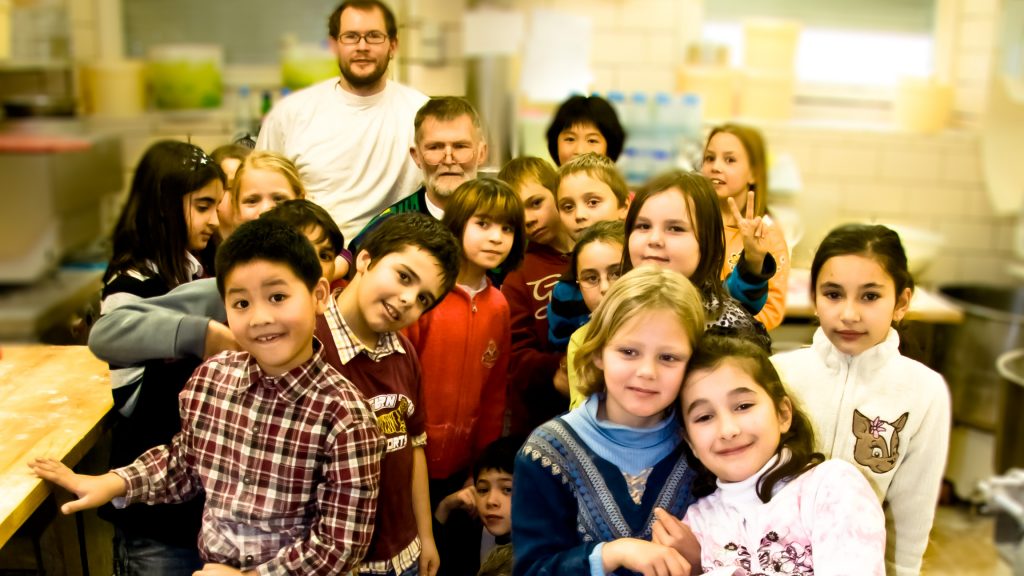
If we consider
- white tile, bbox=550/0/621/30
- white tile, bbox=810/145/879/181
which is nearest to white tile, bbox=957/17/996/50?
white tile, bbox=810/145/879/181

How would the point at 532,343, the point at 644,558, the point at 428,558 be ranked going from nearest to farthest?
1. the point at 644,558
2. the point at 428,558
3. the point at 532,343

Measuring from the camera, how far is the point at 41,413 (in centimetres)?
173

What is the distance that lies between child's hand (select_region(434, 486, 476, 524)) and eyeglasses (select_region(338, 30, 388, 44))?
3.68 ft

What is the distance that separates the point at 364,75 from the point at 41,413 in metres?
1.09

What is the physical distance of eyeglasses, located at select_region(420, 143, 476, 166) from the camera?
6.73ft

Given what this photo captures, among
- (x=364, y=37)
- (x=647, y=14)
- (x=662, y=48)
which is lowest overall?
(x=364, y=37)

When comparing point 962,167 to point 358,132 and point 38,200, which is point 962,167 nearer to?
point 358,132

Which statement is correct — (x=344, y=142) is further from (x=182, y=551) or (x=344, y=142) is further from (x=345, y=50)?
(x=182, y=551)

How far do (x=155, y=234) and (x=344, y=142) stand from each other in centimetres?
76

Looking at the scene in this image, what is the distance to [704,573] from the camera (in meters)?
1.29

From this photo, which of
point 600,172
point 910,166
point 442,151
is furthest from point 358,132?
point 910,166

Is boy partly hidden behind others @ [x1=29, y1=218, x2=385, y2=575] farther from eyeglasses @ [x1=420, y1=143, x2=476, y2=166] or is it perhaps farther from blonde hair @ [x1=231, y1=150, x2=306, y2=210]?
eyeglasses @ [x1=420, y1=143, x2=476, y2=166]

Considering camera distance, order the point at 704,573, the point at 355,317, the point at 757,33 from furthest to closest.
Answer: the point at 757,33, the point at 355,317, the point at 704,573

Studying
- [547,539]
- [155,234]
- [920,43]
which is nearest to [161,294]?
[155,234]
